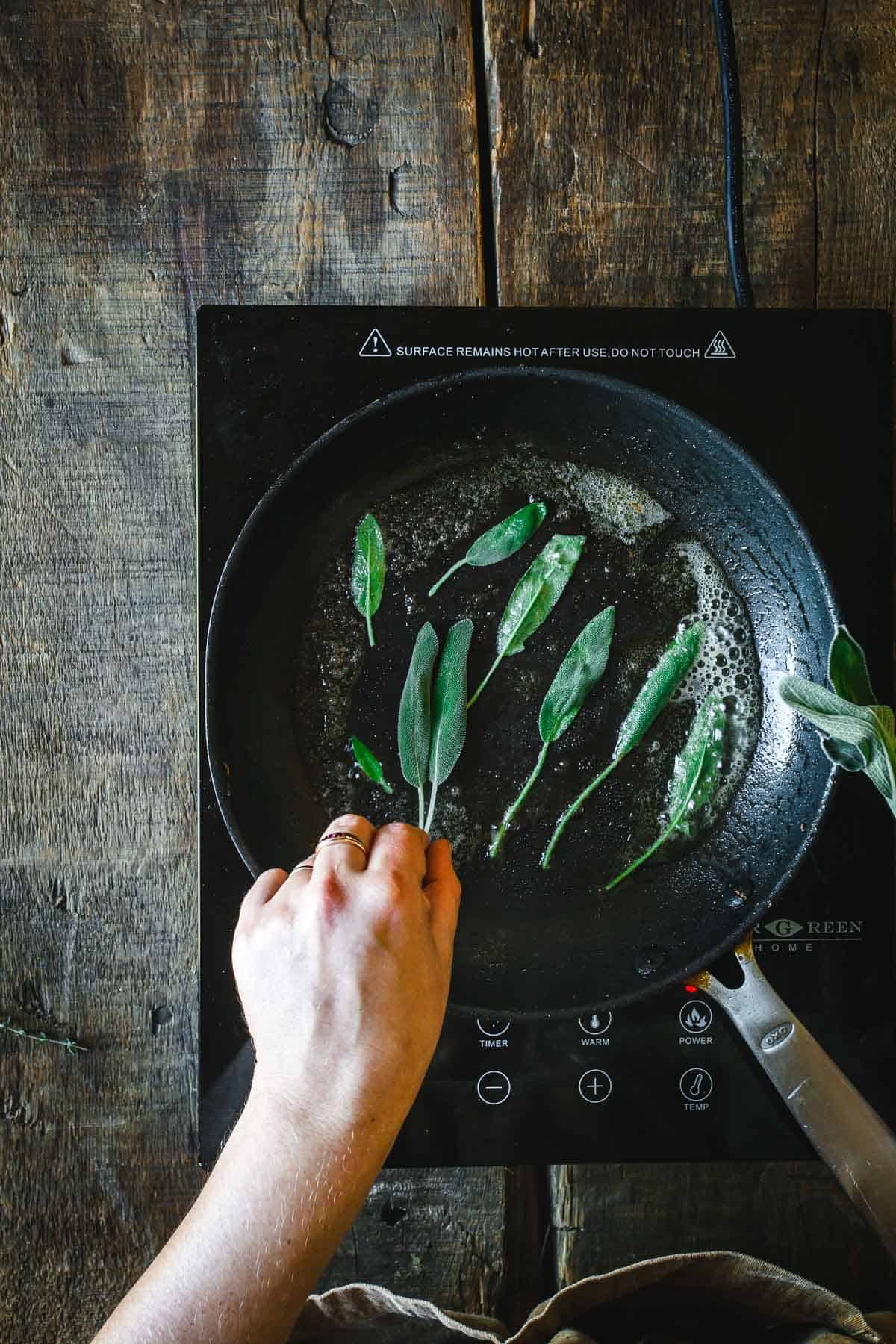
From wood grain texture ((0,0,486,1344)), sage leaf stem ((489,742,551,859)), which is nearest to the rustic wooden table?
wood grain texture ((0,0,486,1344))

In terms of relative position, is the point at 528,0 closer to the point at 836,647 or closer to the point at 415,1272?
the point at 836,647

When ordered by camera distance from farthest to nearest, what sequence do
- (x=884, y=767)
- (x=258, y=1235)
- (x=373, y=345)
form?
1. (x=373, y=345)
2. (x=884, y=767)
3. (x=258, y=1235)

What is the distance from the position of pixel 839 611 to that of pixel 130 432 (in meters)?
0.53

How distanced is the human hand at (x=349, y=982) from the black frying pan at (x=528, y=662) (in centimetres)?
15

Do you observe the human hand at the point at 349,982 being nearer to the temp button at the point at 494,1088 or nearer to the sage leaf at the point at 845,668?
the temp button at the point at 494,1088

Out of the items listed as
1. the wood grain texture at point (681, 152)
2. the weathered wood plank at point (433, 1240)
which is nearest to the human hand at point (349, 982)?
the weathered wood plank at point (433, 1240)

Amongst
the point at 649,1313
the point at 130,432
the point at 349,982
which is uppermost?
the point at 130,432

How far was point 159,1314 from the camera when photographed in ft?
1.41

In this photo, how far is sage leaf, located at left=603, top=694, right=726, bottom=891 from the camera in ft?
2.25

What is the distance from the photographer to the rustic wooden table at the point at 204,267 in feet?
2.24

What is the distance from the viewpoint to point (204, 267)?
72 cm

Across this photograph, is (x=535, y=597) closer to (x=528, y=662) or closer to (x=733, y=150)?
(x=528, y=662)

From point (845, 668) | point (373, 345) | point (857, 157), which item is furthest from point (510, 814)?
point (857, 157)

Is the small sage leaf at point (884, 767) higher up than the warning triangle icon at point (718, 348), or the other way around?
the warning triangle icon at point (718, 348)
